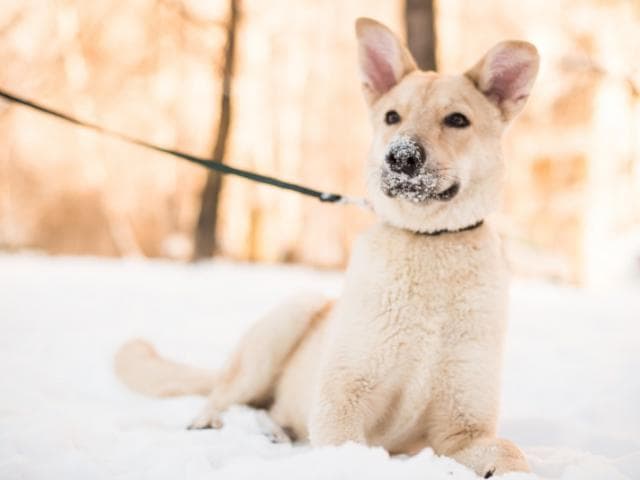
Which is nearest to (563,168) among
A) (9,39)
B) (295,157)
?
(295,157)

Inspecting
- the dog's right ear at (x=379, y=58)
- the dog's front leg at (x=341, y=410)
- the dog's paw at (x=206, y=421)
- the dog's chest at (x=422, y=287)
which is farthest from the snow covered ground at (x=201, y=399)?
the dog's right ear at (x=379, y=58)

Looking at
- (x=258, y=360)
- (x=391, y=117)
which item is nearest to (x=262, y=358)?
(x=258, y=360)

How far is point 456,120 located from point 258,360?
168cm

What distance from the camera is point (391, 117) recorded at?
2.94 metres

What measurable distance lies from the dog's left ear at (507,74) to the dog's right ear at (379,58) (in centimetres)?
36

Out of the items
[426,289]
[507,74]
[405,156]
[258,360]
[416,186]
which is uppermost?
[507,74]

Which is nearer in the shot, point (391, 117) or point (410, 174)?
point (410, 174)

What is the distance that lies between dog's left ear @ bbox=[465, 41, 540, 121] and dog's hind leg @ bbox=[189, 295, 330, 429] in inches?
59.2

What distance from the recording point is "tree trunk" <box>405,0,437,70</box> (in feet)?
23.3

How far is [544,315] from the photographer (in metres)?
6.80

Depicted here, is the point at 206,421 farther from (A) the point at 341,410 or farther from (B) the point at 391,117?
(B) the point at 391,117

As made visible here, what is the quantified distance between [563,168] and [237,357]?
16.7m

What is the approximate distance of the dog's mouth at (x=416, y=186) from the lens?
101 inches

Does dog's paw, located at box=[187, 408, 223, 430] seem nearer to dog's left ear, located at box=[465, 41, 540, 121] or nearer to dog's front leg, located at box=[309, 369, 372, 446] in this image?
dog's front leg, located at box=[309, 369, 372, 446]
